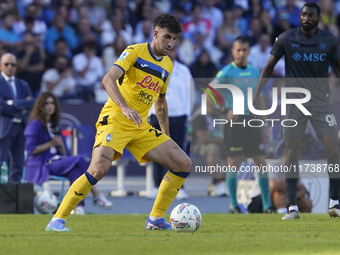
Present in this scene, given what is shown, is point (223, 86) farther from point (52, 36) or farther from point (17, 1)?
point (17, 1)

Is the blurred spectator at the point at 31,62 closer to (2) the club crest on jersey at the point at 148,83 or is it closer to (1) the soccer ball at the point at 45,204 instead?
(1) the soccer ball at the point at 45,204

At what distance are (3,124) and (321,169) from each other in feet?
17.7

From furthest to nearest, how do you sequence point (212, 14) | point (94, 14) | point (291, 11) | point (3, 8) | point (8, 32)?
point (291, 11) → point (212, 14) → point (94, 14) → point (3, 8) → point (8, 32)

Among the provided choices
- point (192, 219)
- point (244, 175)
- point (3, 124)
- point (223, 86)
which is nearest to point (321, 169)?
point (244, 175)

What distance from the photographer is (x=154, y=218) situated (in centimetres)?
641

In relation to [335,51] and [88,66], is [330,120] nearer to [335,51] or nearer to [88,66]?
[335,51]

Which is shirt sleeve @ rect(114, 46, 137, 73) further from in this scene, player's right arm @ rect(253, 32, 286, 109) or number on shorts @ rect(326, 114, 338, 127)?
number on shorts @ rect(326, 114, 338, 127)

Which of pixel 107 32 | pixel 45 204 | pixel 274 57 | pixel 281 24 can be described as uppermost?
pixel 281 24

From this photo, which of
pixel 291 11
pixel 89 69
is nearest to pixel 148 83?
pixel 89 69

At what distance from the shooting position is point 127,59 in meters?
6.09

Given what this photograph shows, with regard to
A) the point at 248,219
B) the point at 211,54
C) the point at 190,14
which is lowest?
the point at 248,219

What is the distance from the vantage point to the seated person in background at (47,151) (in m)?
9.95

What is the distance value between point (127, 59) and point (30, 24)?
10861 millimetres

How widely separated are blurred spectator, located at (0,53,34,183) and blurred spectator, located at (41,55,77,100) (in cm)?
442
